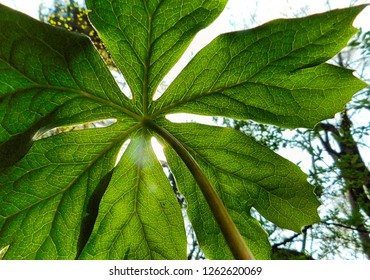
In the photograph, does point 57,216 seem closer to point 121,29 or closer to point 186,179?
point 186,179

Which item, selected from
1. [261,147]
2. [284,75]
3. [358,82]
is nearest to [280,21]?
[284,75]

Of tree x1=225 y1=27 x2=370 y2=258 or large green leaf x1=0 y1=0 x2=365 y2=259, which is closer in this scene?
large green leaf x1=0 y1=0 x2=365 y2=259

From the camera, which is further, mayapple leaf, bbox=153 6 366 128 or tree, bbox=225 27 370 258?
tree, bbox=225 27 370 258

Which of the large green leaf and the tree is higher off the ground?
the tree

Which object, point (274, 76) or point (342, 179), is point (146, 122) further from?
point (342, 179)

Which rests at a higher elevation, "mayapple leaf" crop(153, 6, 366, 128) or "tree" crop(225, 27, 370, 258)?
"tree" crop(225, 27, 370, 258)

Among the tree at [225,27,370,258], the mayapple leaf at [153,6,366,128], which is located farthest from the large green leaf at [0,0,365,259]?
the tree at [225,27,370,258]

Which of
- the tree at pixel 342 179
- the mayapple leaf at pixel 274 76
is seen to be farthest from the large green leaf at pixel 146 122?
the tree at pixel 342 179

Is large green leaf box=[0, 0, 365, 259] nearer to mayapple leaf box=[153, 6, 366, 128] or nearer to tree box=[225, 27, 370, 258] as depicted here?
mayapple leaf box=[153, 6, 366, 128]

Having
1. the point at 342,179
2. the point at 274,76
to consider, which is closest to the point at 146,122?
the point at 274,76
